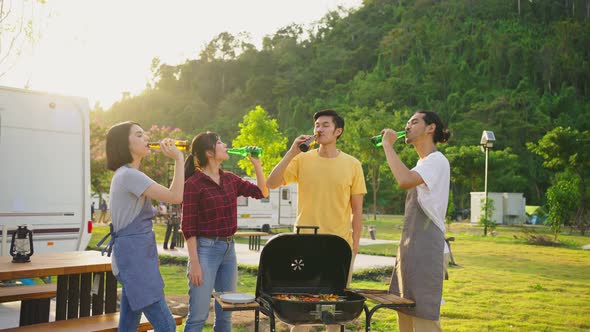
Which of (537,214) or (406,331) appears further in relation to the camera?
(537,214)

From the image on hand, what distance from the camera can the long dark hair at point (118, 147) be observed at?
3.28 m

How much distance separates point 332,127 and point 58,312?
8.93 ft

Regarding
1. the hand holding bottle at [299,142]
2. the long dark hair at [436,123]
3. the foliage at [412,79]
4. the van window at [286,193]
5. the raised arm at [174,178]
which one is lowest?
the van window at [286,193]

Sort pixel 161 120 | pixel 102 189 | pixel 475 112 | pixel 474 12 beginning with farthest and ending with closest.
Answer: pixel 474 12
pixel 161 120
pixel 475 112
pixel 102 189

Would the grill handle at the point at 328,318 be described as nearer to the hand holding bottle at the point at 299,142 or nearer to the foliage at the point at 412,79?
the hand holding bottle at the point at 299,142

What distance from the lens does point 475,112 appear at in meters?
56.9

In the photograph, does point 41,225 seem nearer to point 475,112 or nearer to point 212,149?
point 212,149

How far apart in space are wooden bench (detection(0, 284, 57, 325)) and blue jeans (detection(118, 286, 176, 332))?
178cm

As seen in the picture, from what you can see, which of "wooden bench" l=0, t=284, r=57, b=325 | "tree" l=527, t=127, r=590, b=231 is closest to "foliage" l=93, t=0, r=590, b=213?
"tree" l=527, t=127, r=590, b=231

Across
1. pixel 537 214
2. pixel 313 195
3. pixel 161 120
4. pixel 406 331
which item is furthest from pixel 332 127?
pixel 161 120

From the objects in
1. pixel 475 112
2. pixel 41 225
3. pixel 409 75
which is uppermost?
pixel 409 75

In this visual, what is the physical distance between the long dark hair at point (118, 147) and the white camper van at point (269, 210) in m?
16.6

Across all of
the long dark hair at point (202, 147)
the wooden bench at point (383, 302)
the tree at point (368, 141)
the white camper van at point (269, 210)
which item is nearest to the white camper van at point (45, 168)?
the long dark hair at point (202, 147)

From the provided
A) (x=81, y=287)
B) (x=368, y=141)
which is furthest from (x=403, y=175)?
(x=368, y=141)
